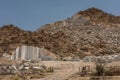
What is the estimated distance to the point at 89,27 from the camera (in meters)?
101

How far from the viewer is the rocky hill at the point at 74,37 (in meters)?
75.8

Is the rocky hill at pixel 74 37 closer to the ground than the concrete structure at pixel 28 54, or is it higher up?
higher up

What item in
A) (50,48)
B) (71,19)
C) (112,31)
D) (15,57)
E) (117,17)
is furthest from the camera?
(117,17)

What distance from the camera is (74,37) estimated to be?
297ft

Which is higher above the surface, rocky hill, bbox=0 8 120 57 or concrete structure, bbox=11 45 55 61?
rocky hill, bbox=0 8 120 57

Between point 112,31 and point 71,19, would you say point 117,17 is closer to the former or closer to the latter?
point 71,19

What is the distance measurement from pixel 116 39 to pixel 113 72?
5662 cm

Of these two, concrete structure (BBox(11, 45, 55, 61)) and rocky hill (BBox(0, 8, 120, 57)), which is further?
rocky hill (BBox(0, 8, 120, 57))

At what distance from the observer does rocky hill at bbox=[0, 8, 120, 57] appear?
75.8 metres

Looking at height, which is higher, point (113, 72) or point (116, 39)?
point (116, 39)

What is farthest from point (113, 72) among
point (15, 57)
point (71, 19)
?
point (71, 19)

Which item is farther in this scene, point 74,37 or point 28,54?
point 74,37

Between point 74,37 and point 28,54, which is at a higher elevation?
point 74,37

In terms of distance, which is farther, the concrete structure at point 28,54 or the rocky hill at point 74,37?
the rocky hill at point 74,37
